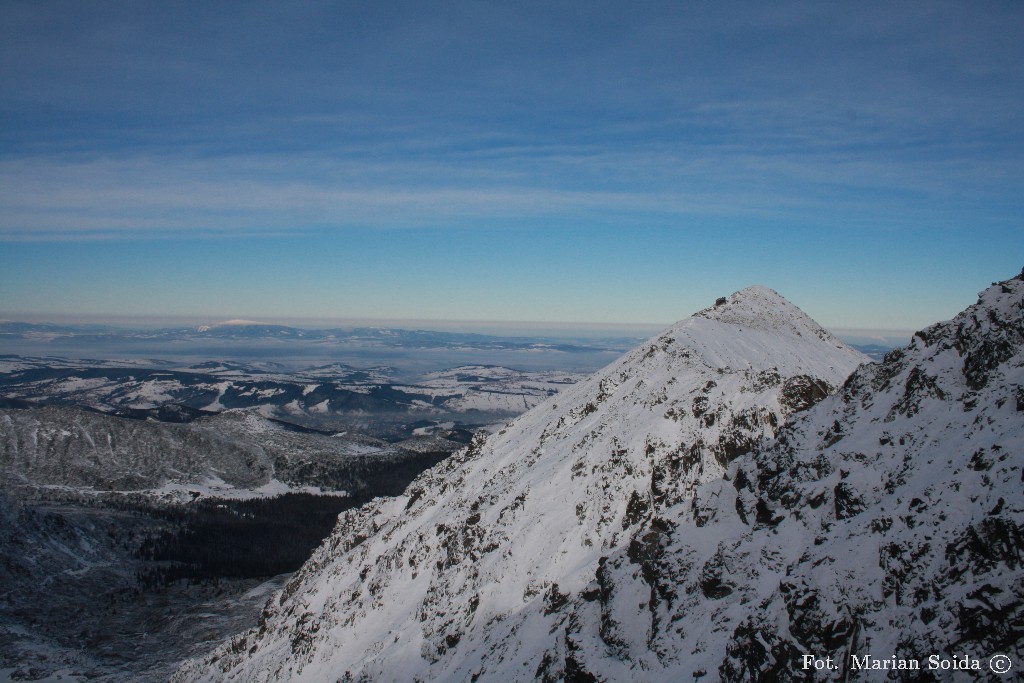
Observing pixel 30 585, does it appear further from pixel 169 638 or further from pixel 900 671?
pixel 900 671

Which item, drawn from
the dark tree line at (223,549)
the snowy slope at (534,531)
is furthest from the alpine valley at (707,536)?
the dark tree line at (223,549)

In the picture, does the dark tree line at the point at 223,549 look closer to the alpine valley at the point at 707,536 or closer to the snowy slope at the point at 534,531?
the alpine valley at the point at 707,536

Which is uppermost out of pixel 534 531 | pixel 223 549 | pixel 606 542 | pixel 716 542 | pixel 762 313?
pixel 762 313

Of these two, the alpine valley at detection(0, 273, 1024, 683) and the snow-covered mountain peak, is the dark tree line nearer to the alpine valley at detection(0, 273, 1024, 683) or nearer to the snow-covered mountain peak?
the alpine valley at detection(0, 273, 1024, 683)

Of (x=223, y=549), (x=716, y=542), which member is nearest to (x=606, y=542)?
(x=716, y=542)

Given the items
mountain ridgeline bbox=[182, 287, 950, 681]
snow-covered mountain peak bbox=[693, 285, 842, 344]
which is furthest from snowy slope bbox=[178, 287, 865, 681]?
snow-covered mountain peak bbox=[693, 285, 842, 344]

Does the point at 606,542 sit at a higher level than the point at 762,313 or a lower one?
lower

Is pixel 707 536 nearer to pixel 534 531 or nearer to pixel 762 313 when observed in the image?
pixel 534 531
